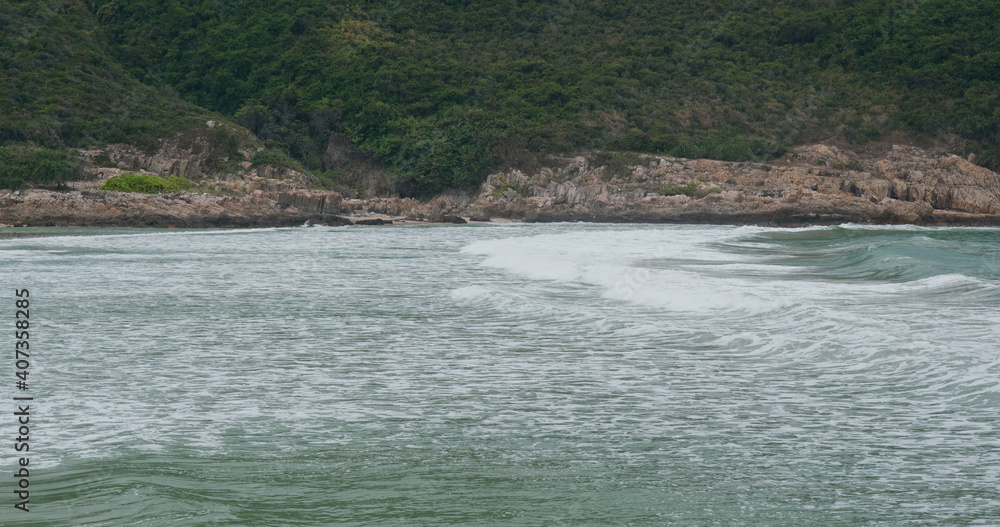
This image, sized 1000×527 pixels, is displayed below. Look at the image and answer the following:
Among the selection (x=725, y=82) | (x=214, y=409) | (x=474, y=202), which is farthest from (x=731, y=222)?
(x=214, y=409)

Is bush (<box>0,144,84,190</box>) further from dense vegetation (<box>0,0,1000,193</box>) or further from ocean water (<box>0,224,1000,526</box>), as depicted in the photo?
ocean water (<box>0,224,1000,526</box>)

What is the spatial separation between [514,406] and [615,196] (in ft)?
163

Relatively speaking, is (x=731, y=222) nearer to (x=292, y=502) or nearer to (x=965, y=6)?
(x=965, y=6)

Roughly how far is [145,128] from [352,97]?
16.2 meters

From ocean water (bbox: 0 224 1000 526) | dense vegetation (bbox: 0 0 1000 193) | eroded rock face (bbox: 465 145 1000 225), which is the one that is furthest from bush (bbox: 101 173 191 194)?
ocean water (bbox: 0 224 1000 526)

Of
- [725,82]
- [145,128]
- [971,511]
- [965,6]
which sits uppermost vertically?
[965,6]

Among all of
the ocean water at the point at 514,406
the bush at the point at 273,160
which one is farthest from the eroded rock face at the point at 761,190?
the ocean water at the point at 514,406

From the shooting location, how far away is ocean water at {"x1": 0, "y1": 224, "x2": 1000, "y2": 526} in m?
4.46

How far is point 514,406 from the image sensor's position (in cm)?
648

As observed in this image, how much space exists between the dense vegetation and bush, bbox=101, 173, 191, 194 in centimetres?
881

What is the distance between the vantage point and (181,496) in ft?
14.7

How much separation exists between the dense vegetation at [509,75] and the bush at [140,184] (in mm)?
8810

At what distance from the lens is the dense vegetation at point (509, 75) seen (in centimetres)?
5981

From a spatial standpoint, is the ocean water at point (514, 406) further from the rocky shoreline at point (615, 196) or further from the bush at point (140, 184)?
the bush at point (140, 184)
